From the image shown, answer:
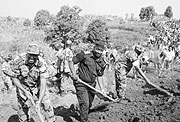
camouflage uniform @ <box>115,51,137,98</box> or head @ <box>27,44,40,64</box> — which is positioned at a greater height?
head @ <box>27,44,40,64</box>

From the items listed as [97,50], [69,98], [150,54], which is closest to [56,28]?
[150,54]

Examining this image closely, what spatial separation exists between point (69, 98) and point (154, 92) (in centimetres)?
227

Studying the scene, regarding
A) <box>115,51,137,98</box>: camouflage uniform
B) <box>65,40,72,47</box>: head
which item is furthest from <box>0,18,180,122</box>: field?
<box>65,40,72,47</box>: head

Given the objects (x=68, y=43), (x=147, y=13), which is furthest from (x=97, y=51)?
(x=147, y=13)

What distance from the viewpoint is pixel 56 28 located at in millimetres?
13695

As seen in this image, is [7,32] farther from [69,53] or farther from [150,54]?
[69,53]

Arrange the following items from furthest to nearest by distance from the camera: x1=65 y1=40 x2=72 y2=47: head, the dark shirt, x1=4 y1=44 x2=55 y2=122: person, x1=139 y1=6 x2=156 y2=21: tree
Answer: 1. x1=139 y1=6 x2=156 y2=21: tree
2. x1=65 y1=40 x2=72 y2=47: head
3. the dark shirt
4. x1=4 y1=44 x2=55 y2=122: person

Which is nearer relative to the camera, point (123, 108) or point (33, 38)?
point (123, 108)

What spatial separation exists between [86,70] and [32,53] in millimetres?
1136

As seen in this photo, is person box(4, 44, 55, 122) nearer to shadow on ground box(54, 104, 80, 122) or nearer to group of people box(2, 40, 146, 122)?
group of people box(2, 40, 146, 122)

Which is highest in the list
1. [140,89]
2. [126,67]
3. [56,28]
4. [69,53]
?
[56,28]

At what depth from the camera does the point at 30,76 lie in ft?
11.1

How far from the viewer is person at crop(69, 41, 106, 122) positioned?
3684mm

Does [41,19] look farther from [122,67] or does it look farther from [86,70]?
[86,70]
